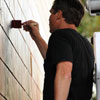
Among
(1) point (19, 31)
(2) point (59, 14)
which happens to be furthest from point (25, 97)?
(2) point (59, 14)

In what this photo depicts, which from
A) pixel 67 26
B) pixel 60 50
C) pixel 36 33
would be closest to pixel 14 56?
pixel 36 33

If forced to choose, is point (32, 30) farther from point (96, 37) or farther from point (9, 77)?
point (96, 37)

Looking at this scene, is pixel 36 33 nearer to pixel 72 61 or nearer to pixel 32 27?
pixel 32 27

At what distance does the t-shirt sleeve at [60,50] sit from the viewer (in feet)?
11.1

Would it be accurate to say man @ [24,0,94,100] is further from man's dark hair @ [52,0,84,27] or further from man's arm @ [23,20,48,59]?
man's arm @ [23,20,48,59]

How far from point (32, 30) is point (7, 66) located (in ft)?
2.19

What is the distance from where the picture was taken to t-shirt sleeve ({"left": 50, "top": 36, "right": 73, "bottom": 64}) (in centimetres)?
339

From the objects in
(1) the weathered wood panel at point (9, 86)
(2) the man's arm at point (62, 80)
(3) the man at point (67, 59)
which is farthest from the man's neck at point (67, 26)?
Answer: (1) the weathered wood panel at point (9, 86)

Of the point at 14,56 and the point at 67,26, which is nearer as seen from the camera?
the point at 67,26

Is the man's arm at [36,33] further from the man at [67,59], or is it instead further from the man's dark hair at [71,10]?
the man's dark hair at [71,10]

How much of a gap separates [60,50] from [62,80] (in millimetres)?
209

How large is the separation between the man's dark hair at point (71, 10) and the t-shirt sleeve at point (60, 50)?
0.79ft

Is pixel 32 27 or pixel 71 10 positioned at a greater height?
pixel 71 10

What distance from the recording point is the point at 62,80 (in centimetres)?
335
